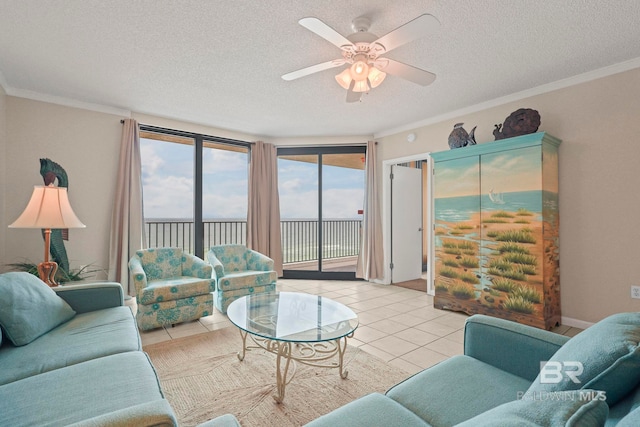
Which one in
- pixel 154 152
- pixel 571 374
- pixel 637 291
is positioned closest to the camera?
pixel 571 374

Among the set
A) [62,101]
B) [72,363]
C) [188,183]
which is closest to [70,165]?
[62,101]

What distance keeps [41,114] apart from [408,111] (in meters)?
4.37

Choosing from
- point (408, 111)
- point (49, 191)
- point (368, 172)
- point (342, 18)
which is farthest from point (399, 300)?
point (49, 191)

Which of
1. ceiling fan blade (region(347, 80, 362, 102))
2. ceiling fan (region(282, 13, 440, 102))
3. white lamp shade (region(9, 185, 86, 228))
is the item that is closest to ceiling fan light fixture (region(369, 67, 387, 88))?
ceiling fan (region(282, 13, 440, 102))

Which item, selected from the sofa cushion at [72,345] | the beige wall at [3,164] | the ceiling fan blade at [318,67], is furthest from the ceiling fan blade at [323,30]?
the beige wall at [3,164]

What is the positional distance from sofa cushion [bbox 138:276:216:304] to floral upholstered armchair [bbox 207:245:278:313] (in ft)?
0.66

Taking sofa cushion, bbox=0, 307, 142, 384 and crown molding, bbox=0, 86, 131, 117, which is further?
crown molding, bbox=0, 86, 131, 117

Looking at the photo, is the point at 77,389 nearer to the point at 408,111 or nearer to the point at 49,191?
the point at 49,191

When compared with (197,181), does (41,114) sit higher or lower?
higher

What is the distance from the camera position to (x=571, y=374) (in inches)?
32.5

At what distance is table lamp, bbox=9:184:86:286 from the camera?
7.72 ft

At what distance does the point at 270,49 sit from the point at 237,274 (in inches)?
97.2

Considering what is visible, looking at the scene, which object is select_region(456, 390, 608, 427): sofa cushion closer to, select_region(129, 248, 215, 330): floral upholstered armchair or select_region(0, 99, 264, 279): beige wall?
select_region(129, 248, 215, 330): floral upholstered armchair

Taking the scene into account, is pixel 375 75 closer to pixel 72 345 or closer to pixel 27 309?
pixel 72 345
